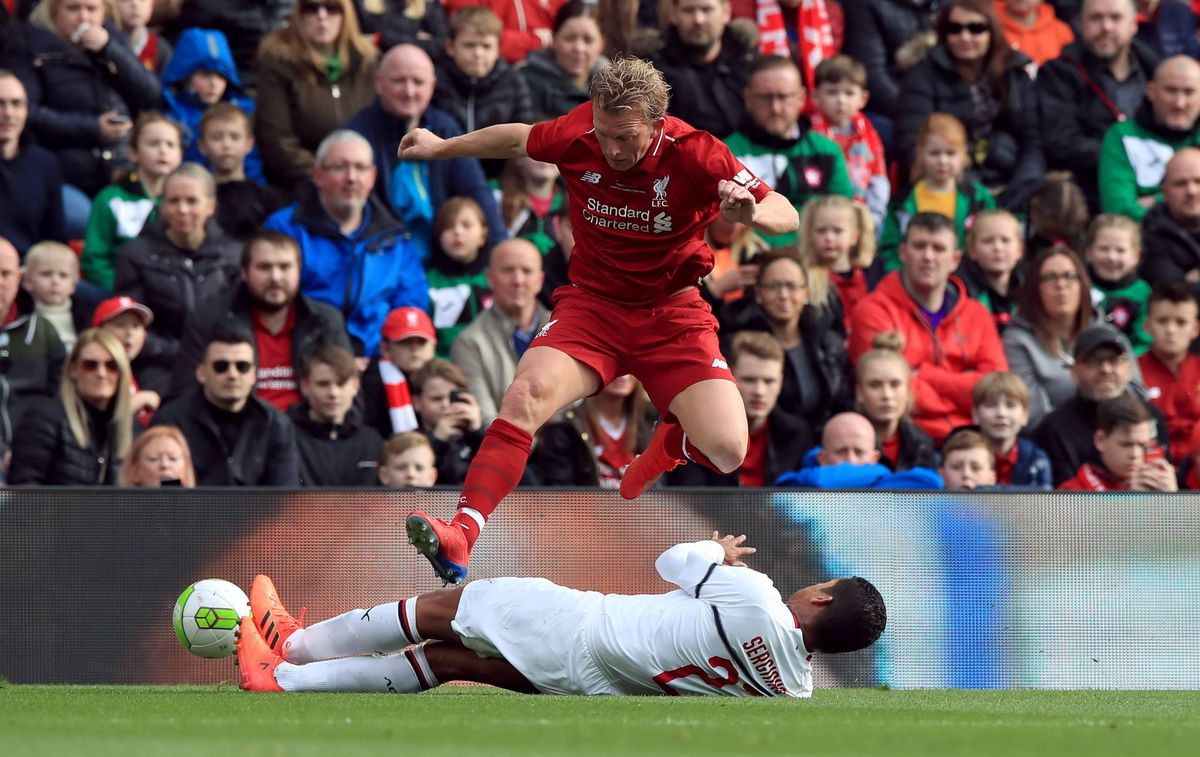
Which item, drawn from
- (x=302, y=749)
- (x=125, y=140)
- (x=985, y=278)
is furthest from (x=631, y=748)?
(x=125, y=140)

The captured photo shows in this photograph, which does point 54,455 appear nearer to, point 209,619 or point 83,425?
point 83,425

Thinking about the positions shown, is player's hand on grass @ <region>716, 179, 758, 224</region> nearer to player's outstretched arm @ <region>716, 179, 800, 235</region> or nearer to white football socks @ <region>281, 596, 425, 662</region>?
player's outstretched arm @ <region>716, 179, 800, 235</region>

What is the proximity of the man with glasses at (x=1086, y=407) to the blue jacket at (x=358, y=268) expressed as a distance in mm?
3678

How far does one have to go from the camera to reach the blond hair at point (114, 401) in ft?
32.1

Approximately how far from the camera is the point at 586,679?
23.8 feet

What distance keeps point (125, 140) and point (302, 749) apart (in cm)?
758

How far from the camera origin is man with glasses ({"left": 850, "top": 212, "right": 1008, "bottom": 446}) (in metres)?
10.9

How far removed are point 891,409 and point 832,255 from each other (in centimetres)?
146

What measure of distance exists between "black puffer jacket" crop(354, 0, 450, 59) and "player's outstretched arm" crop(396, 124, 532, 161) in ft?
16.4

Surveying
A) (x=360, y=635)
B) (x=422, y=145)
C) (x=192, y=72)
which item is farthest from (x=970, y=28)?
(x=360, y=635)

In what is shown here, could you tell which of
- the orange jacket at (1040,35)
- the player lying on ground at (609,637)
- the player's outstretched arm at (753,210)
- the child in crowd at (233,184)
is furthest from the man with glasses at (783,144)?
the player lying on ground at (609,637)

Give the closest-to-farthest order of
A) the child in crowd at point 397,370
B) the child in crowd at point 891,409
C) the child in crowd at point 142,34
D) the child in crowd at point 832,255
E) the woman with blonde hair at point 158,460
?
1. the woman with blonde hair at point 158,460
2. the child in crowd at point 891,409
3. the child in crowd at point 397,370
4. the child in crowd at point 832,255
5. the child in crowd at point 142,34

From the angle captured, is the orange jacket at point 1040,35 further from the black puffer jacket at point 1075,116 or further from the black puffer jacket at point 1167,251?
the black puffer jacket at point 1167,251

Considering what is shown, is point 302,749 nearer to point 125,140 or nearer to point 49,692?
point 49,692
